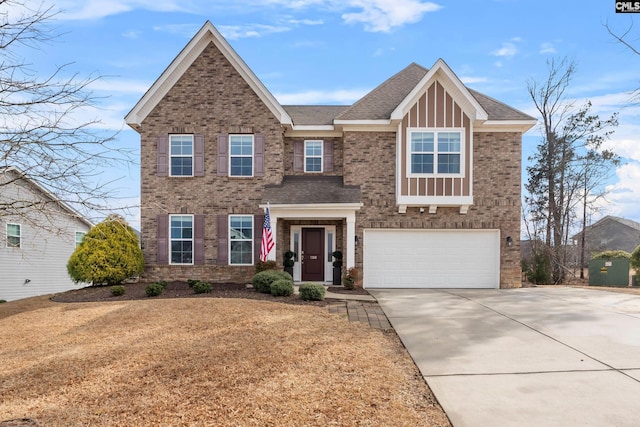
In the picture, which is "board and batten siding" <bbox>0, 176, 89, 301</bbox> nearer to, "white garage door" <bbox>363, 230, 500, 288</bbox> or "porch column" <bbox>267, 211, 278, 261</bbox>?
"porch column" <bbox>267, 211, 278, 261</bbox>

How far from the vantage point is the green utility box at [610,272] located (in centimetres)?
1991

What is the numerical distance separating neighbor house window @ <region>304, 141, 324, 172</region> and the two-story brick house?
30.9 inches

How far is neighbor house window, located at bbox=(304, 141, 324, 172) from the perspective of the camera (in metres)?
16.8

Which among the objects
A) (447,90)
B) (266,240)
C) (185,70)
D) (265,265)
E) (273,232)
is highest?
(185,70)

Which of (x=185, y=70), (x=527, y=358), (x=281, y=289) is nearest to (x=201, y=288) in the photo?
(x=281, y=289)

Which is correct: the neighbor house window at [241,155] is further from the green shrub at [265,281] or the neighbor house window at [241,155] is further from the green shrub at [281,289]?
the green shrub at [281,289]

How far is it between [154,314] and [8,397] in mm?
4291

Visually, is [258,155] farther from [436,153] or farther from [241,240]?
[436,153]

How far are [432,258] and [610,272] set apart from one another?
34.6ft

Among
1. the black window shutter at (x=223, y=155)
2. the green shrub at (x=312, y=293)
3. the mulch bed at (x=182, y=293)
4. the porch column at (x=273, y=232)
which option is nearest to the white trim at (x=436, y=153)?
the mulch bed at (x=182, y=293)

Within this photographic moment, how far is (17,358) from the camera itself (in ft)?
22.4

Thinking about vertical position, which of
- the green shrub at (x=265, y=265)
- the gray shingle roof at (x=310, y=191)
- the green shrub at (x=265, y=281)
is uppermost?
the gray shingle roof at (x=310, y=191)

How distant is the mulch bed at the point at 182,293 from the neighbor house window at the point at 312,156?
4841 millimetres

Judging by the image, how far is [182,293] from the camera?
13.2 m
